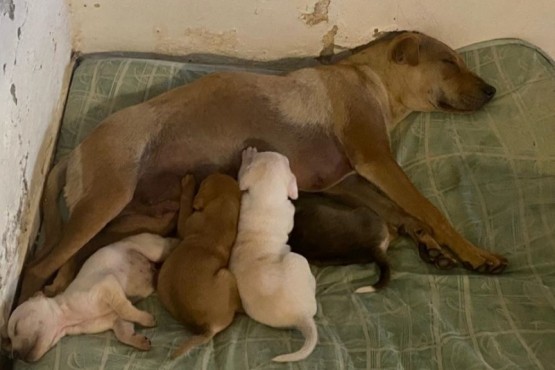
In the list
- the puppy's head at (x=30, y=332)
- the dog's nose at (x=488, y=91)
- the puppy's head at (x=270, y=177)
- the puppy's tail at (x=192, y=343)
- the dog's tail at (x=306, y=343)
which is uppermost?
the dog's nose at (x=488, y=91)

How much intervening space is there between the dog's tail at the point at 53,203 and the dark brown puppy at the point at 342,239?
72 cm

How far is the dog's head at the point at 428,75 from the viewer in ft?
9.67

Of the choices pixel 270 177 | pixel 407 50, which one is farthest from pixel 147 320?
pixel 407 50

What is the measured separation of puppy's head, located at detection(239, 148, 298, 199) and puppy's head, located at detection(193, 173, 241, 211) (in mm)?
35

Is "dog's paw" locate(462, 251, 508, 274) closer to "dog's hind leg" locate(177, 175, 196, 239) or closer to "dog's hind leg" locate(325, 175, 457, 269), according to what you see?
"dog's hind leg" locate(325, 175, 457, 269)

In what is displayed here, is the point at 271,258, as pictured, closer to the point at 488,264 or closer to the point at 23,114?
the point at 488,264

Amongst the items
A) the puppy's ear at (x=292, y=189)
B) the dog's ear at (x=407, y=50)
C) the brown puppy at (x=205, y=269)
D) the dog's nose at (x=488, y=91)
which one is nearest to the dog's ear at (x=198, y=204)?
the brown puppy at (x=205, y=269)

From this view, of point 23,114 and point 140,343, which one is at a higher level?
point 23,114

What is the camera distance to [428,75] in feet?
9.73

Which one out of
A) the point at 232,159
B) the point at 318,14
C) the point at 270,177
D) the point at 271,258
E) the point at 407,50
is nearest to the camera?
the point at 271,258

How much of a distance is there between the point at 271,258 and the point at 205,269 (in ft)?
0.61

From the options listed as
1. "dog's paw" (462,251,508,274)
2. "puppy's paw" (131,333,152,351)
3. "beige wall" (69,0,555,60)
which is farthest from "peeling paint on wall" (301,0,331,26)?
"puppy's paw" (131,333,152,351)

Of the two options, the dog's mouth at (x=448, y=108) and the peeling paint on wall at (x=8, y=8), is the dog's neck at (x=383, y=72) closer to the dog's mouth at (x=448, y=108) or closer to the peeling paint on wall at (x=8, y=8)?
the dog's mouth at (x=448, y=108)

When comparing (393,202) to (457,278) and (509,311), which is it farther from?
(509,311)
